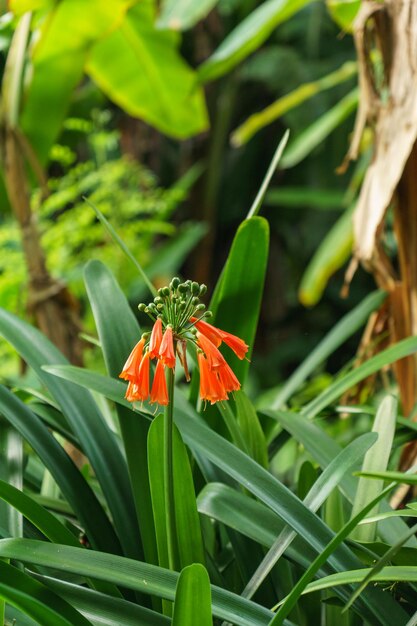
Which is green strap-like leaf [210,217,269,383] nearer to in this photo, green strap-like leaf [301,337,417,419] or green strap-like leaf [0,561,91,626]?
green strap-like leaf [301,337,417,419]

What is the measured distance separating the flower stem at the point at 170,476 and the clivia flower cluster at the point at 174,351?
0.01 metres

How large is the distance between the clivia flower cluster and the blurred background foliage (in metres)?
0.63

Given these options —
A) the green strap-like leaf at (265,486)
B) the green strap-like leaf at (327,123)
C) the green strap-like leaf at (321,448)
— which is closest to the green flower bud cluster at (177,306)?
the green strap-like leaf at (265,486)

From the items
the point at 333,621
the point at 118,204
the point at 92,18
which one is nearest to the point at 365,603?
the point at 333,621

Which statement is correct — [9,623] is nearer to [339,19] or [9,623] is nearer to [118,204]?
[339,19]

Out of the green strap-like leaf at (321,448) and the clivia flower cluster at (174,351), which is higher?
the clivia flower cluster at (174,351)

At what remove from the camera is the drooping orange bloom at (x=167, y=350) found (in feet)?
1.40

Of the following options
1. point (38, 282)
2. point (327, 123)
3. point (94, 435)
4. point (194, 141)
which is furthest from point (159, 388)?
point (194, 141)

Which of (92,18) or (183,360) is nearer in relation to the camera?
(183,360)

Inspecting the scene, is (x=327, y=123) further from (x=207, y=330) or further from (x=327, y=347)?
(x=207, y=330)

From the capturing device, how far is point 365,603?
51 centimetres

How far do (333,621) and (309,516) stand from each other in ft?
0.31

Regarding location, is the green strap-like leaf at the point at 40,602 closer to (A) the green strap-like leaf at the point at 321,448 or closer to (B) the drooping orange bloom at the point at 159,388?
(B) the drooping orange bloom at the point at 159,388

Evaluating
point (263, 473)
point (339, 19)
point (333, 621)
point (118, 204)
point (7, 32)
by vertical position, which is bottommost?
point (333, 621)
